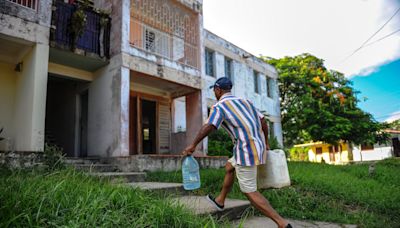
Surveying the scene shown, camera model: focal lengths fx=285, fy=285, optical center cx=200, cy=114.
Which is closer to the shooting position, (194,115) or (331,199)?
(331,199)

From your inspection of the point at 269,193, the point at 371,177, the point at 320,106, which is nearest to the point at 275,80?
the point at 320,106

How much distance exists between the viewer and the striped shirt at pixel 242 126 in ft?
9.04

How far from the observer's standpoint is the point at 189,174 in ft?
10.2

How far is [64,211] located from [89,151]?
5757 millimetres

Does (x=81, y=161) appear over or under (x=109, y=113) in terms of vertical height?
under

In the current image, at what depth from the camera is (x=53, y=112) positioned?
9.52m

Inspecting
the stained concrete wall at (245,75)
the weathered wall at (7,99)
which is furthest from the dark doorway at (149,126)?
the weathered wall at (7,99)

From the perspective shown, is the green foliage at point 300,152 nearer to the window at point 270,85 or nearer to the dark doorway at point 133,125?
the window at point 270,85

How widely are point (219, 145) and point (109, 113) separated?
155 inches

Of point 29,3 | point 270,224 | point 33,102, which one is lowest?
point 270,224

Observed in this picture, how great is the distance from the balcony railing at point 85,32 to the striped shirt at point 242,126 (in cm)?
509

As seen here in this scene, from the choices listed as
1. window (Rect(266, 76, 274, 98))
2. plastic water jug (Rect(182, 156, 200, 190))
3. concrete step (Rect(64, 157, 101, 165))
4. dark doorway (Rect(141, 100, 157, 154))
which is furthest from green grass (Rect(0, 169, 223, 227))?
window (Rect(266, 76, 274, 98))

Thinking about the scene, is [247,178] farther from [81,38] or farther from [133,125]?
[133,125]

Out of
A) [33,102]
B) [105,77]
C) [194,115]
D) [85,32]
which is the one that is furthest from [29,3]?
[194,115]
